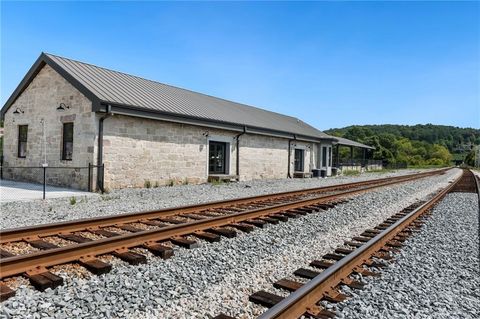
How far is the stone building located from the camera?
12219mm

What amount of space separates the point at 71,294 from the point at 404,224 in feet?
19.6

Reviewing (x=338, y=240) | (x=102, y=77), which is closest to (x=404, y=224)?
(x=338, y=240)

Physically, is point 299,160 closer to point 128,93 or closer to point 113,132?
point 128,93

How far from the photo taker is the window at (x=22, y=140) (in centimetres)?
1529

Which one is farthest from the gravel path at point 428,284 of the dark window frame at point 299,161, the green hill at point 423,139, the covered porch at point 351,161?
the green hill at point 423,139

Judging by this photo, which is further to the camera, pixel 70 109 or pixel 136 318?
pixel 70 109

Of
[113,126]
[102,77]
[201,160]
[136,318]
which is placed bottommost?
[136,318]

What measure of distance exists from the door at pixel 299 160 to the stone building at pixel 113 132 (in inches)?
234

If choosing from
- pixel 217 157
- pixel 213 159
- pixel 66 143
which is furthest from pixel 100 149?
pixel 217 157

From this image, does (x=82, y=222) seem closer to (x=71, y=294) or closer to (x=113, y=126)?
(x=71, y=294)

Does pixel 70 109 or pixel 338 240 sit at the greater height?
pixel 70 109

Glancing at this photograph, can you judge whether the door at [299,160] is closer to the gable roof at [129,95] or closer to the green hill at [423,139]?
the gable roof at [129,95]

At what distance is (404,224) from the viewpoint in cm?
676

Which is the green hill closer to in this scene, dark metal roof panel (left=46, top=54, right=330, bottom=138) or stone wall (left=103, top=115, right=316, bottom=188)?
stone wall (left=103, top=115, right=316, bottom=188)
